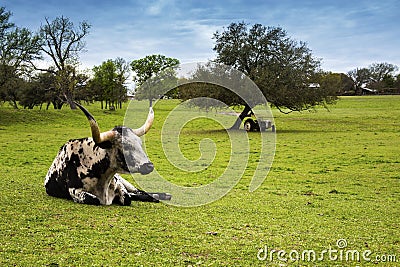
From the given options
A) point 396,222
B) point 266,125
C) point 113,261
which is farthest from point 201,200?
point 266,125

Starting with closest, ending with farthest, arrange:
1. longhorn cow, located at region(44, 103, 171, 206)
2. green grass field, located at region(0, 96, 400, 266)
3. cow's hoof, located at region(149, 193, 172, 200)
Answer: green grass field, located at region(0, 96, 400, 266)
longhorn cow, located at region(44, 103, 171, 206)
cow's hoof, located at region(149, 193, 172, 200)

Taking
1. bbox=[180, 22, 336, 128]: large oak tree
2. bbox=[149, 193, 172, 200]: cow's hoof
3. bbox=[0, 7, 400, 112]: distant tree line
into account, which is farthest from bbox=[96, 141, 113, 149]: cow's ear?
bbox=[180, 22, 336, 128]: large oak tree

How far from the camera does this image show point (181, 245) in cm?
576

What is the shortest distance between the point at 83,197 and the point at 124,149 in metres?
1.13

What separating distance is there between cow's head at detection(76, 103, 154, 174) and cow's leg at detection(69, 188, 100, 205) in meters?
0.65

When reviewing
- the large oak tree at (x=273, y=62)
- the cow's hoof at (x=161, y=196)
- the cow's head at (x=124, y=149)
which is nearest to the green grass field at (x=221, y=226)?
the cow's hoof at (x=161, y=196)

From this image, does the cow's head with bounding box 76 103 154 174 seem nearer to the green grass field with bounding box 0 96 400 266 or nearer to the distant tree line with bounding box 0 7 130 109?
the green grass field with bounding box 0 96 400 266

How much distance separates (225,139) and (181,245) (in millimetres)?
21076

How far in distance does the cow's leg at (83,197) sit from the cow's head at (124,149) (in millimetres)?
653

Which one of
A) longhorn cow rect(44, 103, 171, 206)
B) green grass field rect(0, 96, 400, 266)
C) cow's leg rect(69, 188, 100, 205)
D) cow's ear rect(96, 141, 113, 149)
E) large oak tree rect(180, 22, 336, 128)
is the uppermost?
large oak tree rect(180, 22, 336, 128)

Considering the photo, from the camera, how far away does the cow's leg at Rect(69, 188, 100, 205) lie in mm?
7801

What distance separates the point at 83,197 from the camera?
7.82 m

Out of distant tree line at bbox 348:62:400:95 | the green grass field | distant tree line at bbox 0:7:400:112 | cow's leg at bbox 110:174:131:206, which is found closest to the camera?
the green grass field

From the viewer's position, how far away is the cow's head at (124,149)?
750cm
